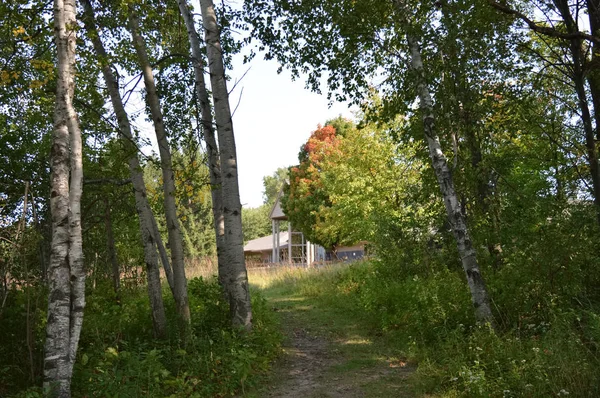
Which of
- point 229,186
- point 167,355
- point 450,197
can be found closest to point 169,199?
point 229,186

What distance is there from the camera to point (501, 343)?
6039 millimetres

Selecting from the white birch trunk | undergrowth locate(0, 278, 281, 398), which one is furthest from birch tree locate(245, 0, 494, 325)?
undergrowth locate(0, 278, 281, 398)

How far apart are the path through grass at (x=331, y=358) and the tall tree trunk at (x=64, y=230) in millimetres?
2358

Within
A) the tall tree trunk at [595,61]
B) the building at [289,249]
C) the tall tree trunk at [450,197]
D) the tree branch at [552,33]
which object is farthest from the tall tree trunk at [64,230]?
the building at [289,249]

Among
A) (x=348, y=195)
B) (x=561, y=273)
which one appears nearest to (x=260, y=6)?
(x=561, y=273)

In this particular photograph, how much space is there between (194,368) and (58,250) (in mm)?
2564

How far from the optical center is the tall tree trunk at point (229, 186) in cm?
791

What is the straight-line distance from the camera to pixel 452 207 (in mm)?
7535

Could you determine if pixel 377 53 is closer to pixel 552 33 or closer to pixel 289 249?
pixel 552 33

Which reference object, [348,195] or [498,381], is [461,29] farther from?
[348,195]

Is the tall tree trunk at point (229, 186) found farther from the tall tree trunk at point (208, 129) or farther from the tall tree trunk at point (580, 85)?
the tall tree trunk at point (580, 85)

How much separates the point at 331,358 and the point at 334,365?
443mm

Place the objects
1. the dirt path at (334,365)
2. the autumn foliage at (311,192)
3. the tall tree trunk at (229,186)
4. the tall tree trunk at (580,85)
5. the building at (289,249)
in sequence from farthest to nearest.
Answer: the building at (289,249) → the autumn foliage at (311,192) → the tall tree trunk at (580,85) → the tall tree trunk at (229,186) → the dirt path at (334,365)

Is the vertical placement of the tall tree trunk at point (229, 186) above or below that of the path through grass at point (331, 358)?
above
